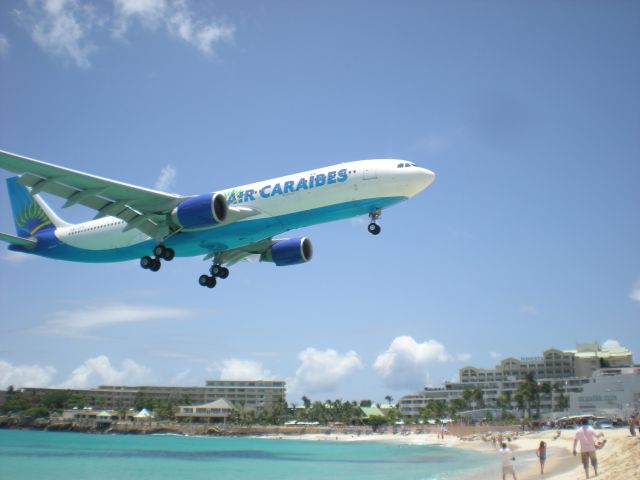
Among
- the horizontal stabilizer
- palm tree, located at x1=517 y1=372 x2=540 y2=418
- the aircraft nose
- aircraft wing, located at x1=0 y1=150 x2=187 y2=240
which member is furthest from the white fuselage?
palm tree, located at x1=517 y1=372 x2=540 y2=418

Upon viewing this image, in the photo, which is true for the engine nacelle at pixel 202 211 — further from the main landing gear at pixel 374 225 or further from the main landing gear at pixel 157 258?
the main landing gear at pixel 374 225

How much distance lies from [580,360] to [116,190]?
152188 mm

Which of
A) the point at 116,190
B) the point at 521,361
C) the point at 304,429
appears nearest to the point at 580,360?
the point at 521,361

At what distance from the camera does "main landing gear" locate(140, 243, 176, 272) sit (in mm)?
33188

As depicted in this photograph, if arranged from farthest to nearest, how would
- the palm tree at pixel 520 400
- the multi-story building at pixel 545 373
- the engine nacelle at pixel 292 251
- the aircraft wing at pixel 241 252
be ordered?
1. the multi-story building at pixel 545 373
2. the palm tree at pixel 520 400
3. the aircraft wing at pixel 241 252
4. the engine nacelle at pixel 292 251

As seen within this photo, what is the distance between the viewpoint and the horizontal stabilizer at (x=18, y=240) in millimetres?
34344

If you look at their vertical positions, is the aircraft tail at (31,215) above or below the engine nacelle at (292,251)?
above

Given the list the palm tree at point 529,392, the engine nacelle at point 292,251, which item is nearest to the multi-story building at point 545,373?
the palm tree at point 529,392

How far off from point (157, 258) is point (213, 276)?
15.1ft

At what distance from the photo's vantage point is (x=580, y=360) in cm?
15588

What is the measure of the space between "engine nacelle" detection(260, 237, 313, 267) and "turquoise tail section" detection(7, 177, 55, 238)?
49.2 ft

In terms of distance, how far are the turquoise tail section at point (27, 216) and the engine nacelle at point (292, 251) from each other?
49.2 ft

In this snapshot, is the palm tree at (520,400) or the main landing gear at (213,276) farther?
the palm tree at (520,400)

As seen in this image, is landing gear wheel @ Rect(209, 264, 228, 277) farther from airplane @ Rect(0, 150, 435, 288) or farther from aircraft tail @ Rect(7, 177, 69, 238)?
aircraft tail @ Rect(7, 177, 69, 238)
